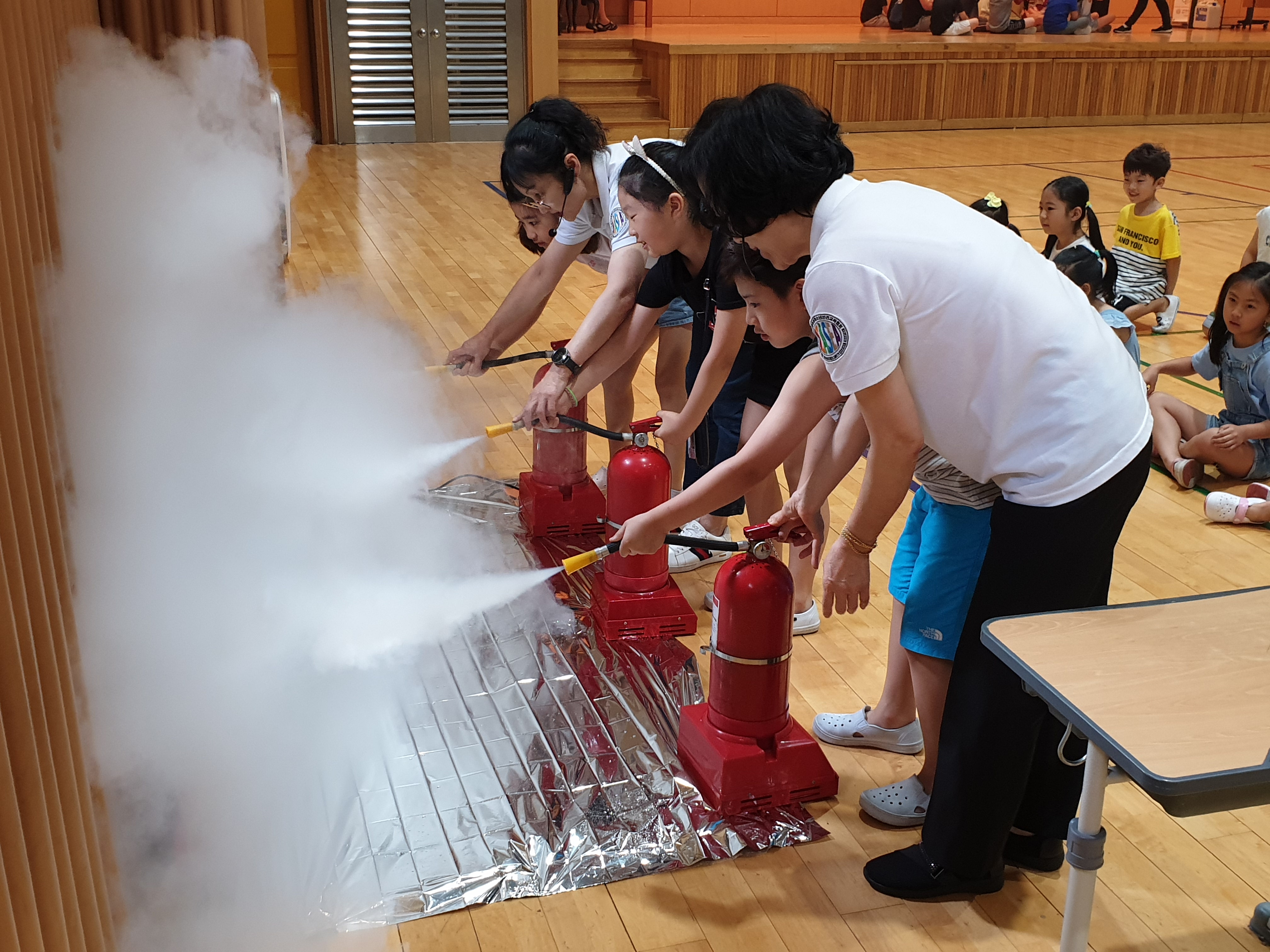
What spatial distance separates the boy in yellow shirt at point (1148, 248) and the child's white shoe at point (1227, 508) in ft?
6.91

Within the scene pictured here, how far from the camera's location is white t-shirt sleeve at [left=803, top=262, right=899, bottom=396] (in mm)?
1571

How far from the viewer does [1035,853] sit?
2061 mm

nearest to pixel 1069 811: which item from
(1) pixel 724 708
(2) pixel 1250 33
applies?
(1) pixel 724 708

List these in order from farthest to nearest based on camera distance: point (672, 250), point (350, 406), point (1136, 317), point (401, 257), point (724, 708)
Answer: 1. point (401, 257)
2. point (1136, 317)
3. point (350, 406)
4. point (672, 250)
5. point (724, 708)

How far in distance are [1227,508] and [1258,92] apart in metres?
11.5

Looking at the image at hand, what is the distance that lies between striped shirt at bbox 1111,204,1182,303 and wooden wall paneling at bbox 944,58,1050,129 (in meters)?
6.69

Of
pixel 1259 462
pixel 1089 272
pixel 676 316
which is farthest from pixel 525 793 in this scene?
pixel 1089 272

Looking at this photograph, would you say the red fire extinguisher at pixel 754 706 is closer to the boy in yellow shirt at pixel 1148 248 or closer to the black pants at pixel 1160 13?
the boy in yellow shirt at pixel 1148 248

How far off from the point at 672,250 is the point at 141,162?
128 centimetres

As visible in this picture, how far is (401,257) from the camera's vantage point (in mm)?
6625

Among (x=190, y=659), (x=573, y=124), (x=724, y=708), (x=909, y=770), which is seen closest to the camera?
(x=190, y=659)

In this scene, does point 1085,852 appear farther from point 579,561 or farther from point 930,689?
point 579,561

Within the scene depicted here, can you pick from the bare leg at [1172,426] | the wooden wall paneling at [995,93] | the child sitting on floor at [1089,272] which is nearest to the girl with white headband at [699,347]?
the bare leg at [1172,426]

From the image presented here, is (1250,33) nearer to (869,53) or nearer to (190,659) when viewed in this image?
(869,53)
